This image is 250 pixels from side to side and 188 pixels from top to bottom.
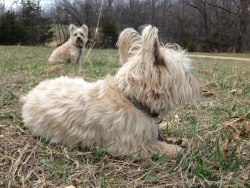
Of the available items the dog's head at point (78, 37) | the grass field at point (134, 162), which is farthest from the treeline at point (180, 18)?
A: the grass field at point (134, 162)

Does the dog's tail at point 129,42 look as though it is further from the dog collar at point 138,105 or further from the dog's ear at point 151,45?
the dog collar at point 138,105

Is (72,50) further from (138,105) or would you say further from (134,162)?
(134,162)

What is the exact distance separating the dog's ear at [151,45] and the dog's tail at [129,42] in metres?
0.30

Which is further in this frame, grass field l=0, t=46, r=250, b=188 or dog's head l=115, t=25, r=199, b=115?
dog's head l=115, t=25, r=199, b=115

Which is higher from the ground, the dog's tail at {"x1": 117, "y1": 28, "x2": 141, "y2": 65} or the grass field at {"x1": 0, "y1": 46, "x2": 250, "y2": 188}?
the dog's tail at {"x1": 117, "y1": 28, "x2": 141, "y2": 65}

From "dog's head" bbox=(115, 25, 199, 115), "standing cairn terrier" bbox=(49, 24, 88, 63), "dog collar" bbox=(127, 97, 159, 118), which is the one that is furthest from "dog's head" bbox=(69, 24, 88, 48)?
"dog collar" bbox=(127, 97, 159, 118)

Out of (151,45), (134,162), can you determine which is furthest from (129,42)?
(134,162)

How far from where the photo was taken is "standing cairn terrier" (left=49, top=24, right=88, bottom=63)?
1228 centimetres

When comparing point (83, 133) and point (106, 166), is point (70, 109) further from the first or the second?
point (106, 166)

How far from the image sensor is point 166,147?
10.4ft

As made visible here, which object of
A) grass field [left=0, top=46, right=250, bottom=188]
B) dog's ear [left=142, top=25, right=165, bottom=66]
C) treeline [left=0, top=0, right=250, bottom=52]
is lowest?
grass field [left=0, top=46, right=250, bottom=188]

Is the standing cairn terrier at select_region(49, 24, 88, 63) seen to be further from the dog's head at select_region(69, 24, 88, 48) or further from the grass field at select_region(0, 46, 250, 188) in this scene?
the grass field at select_region(0, 46, 250, 188)

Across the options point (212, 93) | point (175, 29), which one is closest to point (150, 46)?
point (212, 93)

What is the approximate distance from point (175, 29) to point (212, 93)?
3889 cm
